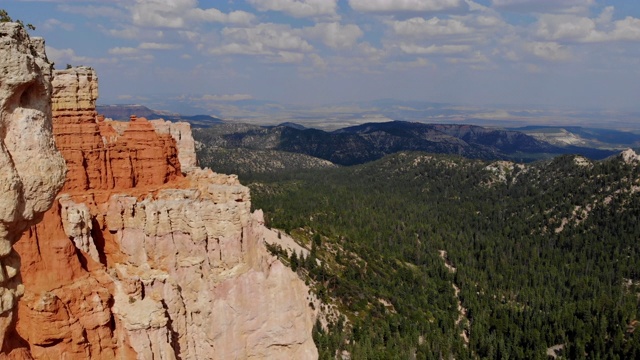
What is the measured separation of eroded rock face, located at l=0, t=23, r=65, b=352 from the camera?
10.9 metres

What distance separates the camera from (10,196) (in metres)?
10.9

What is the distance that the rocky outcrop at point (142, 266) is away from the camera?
21312mm

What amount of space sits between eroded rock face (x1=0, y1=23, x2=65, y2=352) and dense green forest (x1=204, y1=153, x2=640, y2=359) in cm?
6406

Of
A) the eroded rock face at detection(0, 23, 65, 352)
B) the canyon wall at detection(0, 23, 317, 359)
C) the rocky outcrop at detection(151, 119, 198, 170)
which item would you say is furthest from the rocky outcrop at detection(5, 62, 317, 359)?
the rocky outcrop at detection(151, 119, 198, 170)

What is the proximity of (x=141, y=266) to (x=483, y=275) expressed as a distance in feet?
423

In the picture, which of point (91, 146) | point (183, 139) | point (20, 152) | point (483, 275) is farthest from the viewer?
point (483, 275)

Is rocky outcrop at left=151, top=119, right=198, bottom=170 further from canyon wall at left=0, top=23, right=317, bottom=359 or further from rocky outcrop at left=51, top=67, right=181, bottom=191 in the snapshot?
rocky outcrop at left=51, top=67, right=181, bottom=191

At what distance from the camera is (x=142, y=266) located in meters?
31.1

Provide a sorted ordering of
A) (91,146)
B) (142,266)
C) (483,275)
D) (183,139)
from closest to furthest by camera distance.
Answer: (142,266) → (91,146) → (183,139) → (483,275)

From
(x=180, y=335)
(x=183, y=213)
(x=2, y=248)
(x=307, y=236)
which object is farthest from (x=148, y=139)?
(x=307, y=236)

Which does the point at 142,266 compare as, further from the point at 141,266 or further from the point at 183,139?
the point at 183,139

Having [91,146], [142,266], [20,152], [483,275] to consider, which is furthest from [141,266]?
[483,275]

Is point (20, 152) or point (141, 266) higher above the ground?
point (20, 152)

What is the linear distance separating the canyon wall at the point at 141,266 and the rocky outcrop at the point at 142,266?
6 cm
